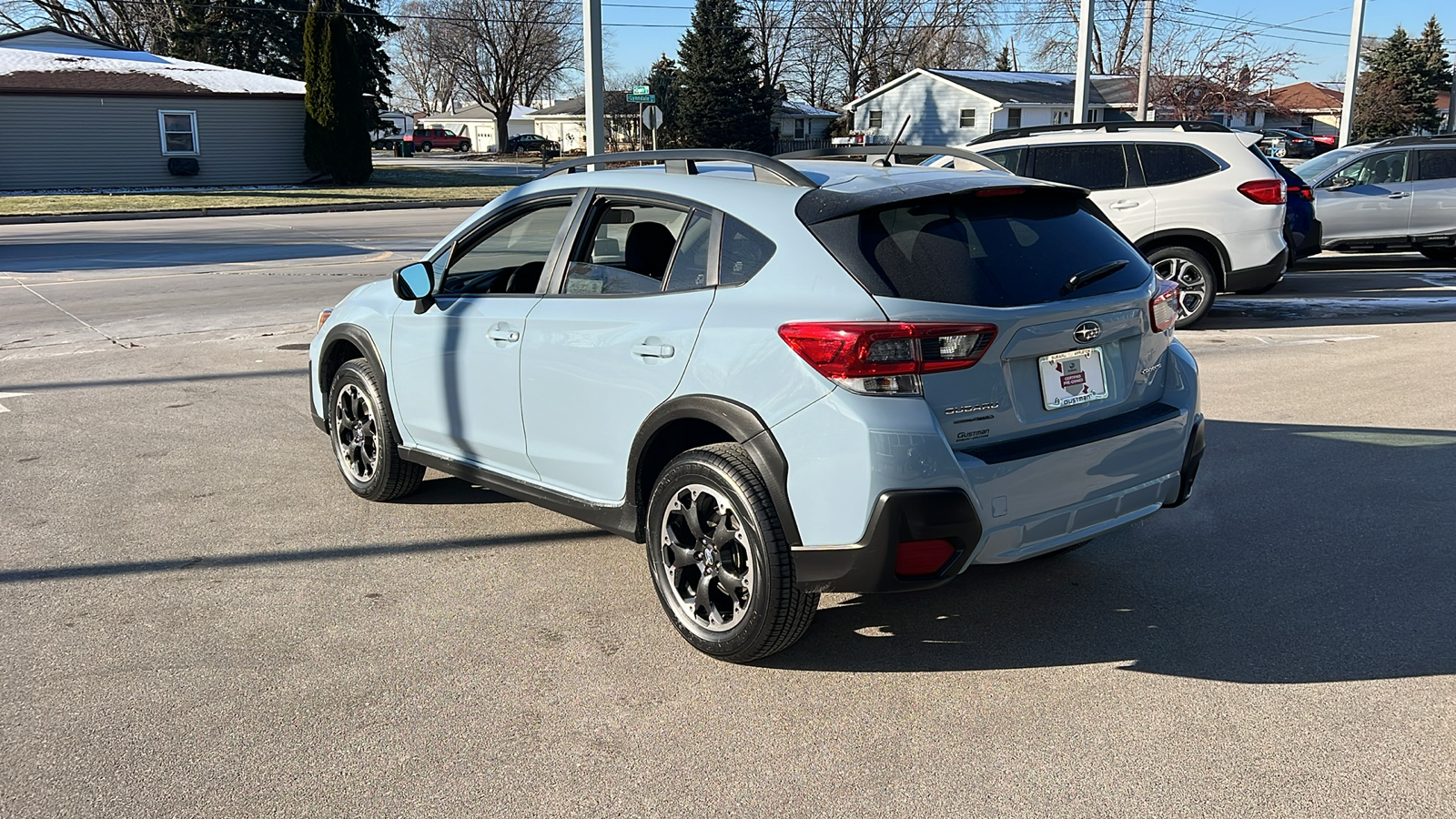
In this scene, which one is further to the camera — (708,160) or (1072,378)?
(708,160)

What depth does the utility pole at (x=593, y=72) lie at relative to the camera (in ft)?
55.6

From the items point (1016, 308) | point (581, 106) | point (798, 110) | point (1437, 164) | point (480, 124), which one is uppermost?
point (581, 106)

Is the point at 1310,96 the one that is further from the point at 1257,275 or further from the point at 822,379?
the point at 822,379

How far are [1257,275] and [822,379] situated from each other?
8.43 metres

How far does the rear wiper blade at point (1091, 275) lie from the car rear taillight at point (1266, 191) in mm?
7121

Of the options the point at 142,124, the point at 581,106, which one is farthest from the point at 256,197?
the point at 581,106

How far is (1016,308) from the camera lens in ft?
12.3

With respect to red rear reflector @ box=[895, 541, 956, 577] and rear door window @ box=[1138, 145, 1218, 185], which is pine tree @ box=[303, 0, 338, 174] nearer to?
rear door window @ box=[1138, 145, 1218, 185]

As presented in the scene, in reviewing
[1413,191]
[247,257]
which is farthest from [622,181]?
[247,257]

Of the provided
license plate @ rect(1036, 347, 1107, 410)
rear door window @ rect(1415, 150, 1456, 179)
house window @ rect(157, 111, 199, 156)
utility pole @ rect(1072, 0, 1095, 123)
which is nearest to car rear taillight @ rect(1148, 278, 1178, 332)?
license plate @ rect(1036, 347, 1107, 410)

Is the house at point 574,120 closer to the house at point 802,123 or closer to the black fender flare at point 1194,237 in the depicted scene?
the house at point 802,123

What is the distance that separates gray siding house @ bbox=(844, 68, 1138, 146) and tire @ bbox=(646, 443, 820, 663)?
6088cm

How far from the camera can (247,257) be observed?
1820 cm

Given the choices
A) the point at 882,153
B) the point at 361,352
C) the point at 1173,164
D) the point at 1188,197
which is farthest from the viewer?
the point at 1173,164
